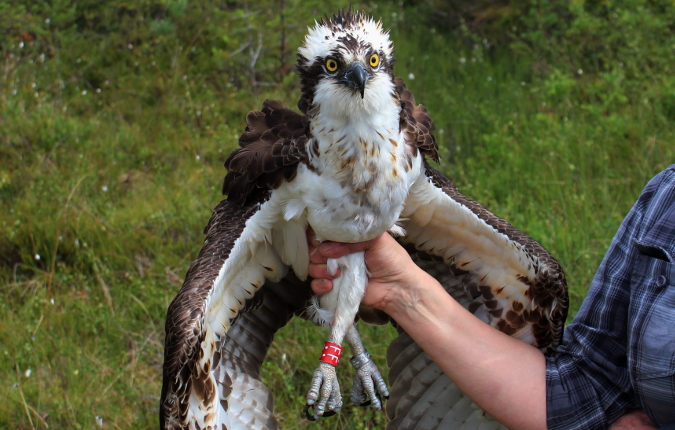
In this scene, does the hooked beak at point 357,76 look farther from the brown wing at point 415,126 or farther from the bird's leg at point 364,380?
the bird's leg at point 364,380

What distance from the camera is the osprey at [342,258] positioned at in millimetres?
2801

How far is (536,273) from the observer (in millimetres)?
3225

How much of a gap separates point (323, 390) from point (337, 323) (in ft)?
1.11

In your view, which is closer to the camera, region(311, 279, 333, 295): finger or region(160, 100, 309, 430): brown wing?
region(160, 100, 309, 430): brown wing

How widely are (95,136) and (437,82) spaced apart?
3806 millimetres

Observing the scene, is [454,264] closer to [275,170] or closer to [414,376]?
[414,376]

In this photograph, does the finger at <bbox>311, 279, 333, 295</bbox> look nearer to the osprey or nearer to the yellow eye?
the osprey

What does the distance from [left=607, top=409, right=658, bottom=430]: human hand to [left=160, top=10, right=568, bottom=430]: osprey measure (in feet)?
2.14

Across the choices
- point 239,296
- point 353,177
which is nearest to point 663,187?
point 353,177

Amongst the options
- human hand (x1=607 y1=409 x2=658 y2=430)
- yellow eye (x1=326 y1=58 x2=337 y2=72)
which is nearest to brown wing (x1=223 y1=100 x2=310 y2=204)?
yellow eye (x1=326 y1=58 x2=337 y2=72)

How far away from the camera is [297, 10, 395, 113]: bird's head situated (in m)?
2.75

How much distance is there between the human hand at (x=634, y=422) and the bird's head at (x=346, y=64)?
169 centimetres

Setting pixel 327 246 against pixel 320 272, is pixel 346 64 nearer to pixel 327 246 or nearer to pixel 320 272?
pixel 327 246

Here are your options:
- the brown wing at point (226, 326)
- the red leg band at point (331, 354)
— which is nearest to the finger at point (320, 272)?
the brown wing at point (226, 326)
